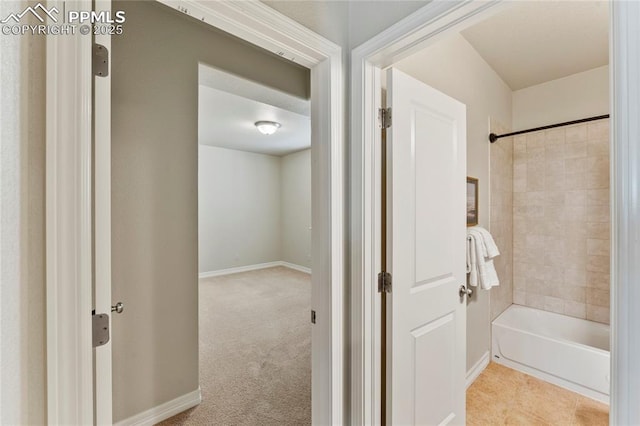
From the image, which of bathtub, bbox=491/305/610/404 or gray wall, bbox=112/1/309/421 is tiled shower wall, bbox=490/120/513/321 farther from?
gray wall, bbox=112/1/309/421

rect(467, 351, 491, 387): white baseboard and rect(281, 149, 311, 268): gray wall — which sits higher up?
rect(281, 149, 311, 268): gray wall

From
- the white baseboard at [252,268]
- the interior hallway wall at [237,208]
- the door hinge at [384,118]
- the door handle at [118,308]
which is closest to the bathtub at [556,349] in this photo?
the door hinge at [384,118]

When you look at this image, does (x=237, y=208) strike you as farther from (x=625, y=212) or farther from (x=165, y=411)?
(x=625, y=212)

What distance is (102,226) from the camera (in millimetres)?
A: 728

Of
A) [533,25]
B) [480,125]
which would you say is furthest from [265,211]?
[533,25]

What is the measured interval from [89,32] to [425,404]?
198cm

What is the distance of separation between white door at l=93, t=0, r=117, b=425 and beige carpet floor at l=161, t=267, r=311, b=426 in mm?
1390

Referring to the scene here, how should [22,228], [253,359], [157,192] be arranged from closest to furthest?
[22,228]
[157,192]
[253,359]

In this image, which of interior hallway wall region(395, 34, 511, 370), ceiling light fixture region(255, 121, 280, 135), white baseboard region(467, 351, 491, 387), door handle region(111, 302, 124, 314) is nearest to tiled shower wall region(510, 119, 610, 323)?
interior hallway wall region(395, 34, 511, 370)

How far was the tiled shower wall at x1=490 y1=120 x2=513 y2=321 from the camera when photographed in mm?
2619

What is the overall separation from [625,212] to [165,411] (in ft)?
8.01

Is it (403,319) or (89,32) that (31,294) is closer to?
(89,32)

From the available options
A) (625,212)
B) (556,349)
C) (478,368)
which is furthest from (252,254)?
(625,212)

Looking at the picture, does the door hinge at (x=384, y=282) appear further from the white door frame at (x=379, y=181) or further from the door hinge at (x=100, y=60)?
the door hinge at (x=100, y=60)
